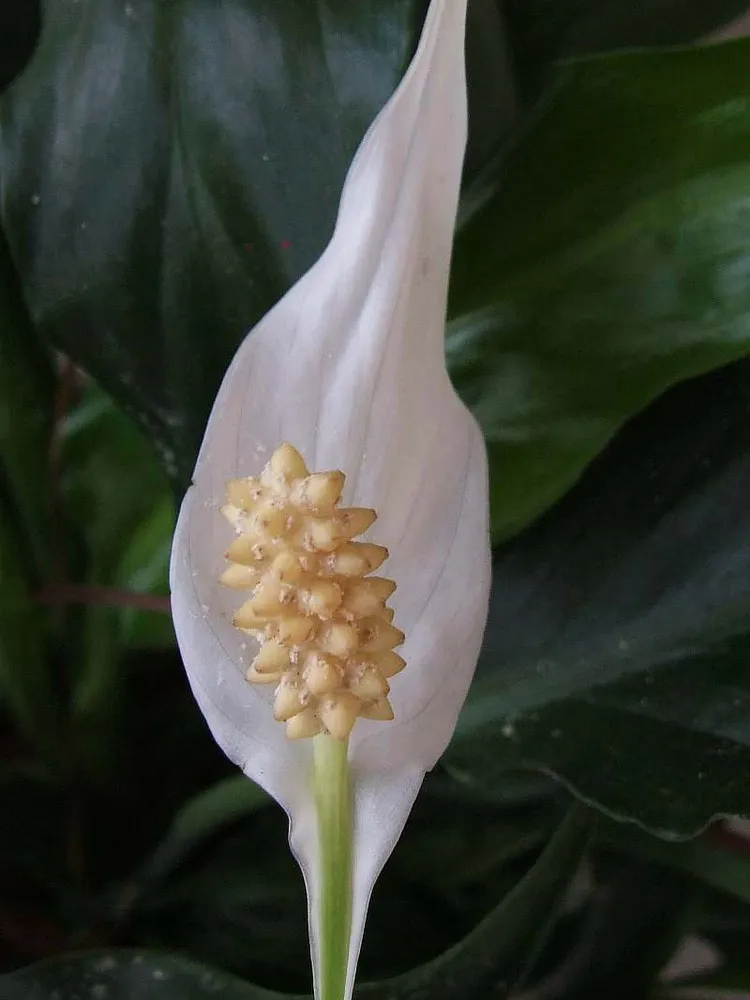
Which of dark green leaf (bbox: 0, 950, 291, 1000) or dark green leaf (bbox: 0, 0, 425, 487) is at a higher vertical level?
dark green leaf (bbox: 0, 0, 425, 487)

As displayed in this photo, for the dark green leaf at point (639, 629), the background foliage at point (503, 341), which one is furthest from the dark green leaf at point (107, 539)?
→ the dark green leaf at point (639, 629)

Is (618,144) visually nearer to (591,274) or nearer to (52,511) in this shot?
(591,274)

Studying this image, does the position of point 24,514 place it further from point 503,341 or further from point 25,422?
point 503,341

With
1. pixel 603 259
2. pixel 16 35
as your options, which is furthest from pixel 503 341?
pixel 16 35

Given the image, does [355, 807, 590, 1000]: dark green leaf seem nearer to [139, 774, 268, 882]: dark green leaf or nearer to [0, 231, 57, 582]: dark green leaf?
[139, 774, 268, 882]: dark green leaf

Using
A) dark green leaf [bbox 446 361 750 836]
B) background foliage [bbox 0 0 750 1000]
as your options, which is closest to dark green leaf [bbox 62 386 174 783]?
background foliage [bbox 0 0 750 1000]

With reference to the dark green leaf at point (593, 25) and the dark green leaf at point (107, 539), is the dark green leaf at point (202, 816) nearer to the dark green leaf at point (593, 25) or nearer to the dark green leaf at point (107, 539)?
the dark green leaf at point (107, 539)
